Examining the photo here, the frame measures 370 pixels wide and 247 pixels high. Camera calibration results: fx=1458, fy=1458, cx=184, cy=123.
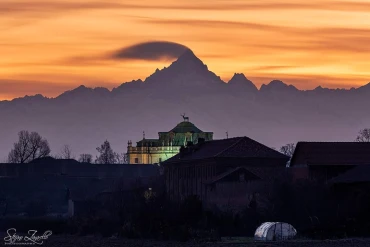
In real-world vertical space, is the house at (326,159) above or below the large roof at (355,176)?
above

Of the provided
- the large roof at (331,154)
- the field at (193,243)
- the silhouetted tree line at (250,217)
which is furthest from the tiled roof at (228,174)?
the field at (193,243)

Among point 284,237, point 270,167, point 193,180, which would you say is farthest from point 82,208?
point 284,237

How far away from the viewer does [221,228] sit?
11506 centimetres

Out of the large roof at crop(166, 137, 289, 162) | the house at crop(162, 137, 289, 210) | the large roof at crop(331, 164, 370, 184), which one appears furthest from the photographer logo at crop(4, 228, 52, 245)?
the large roof at crop(166, 137, 289, 162)

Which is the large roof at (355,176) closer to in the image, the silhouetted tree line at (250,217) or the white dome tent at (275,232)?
the silhouetted tree line at (250,217)

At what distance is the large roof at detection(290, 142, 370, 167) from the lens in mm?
149000

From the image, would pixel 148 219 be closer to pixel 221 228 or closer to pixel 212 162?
pixel 221 228

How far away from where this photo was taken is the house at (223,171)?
463 ft

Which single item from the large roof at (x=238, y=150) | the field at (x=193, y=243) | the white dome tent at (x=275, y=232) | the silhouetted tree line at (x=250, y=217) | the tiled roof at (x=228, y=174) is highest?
the large roof at (x=238, y=150)

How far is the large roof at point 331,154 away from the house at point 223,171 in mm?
2696

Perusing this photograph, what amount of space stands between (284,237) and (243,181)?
126 ft

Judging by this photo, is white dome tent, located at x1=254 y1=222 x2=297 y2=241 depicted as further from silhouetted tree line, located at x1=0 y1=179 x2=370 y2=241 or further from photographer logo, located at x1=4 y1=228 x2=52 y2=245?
photographer logo, located at x1=4 y1=228 x2=52 y2=245

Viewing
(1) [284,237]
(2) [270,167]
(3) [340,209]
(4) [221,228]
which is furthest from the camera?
(2) [270,167]

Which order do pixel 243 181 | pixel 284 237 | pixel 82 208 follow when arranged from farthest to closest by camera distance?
pixel 82 208, pixel 243 181, pixel 284 237
